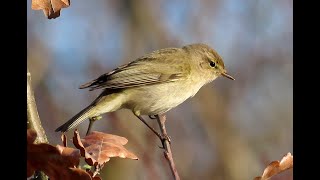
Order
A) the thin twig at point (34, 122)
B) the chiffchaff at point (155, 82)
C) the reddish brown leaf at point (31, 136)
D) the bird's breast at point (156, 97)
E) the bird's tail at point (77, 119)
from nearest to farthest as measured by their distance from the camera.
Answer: the reddish brown leaf at point (31, 136) → the thin twig at point (34, 122) → the bird's tail at point (77, 119) → the chiffchaff at point (155, 82) → the bird's breast at point (156, 97)

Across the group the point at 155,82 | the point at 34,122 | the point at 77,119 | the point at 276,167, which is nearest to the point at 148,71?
the point at 155,82

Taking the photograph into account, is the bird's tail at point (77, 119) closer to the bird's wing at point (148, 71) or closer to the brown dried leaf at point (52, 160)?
the bird's wing at point (148, 71)

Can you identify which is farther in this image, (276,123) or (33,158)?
(276,123)

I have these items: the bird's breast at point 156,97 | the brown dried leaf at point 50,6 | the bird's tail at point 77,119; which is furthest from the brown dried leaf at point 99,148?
the bird's breast at point 156,97

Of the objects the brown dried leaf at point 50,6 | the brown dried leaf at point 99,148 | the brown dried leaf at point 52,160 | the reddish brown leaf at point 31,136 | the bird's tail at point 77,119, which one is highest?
the brown dried leaf at point 50,6
